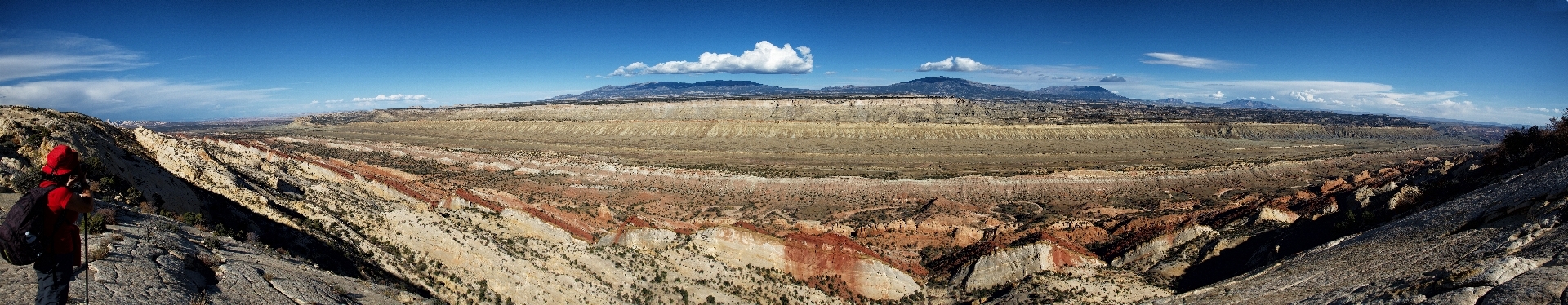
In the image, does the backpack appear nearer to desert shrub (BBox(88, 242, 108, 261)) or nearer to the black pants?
the black pants

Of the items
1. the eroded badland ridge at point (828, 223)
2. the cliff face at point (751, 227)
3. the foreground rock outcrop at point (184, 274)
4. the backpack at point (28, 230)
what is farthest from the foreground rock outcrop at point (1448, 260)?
the foreground rock outcrop at point (184, 274)

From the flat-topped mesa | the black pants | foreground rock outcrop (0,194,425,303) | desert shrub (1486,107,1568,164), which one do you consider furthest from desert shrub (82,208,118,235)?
the flat-topped mesa

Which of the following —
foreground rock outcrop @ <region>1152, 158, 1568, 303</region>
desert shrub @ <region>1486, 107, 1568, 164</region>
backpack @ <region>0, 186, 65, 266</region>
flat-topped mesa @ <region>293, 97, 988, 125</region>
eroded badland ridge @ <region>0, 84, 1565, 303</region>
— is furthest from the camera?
flat-topped mesa @ <region>293, 97, 988, 125</region>

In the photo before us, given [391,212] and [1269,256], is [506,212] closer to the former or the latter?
[391,212]

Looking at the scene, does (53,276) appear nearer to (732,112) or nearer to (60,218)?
(60,218)

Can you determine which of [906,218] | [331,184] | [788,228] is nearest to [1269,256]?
[906,218]

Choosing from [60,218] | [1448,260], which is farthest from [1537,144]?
[60,218]
